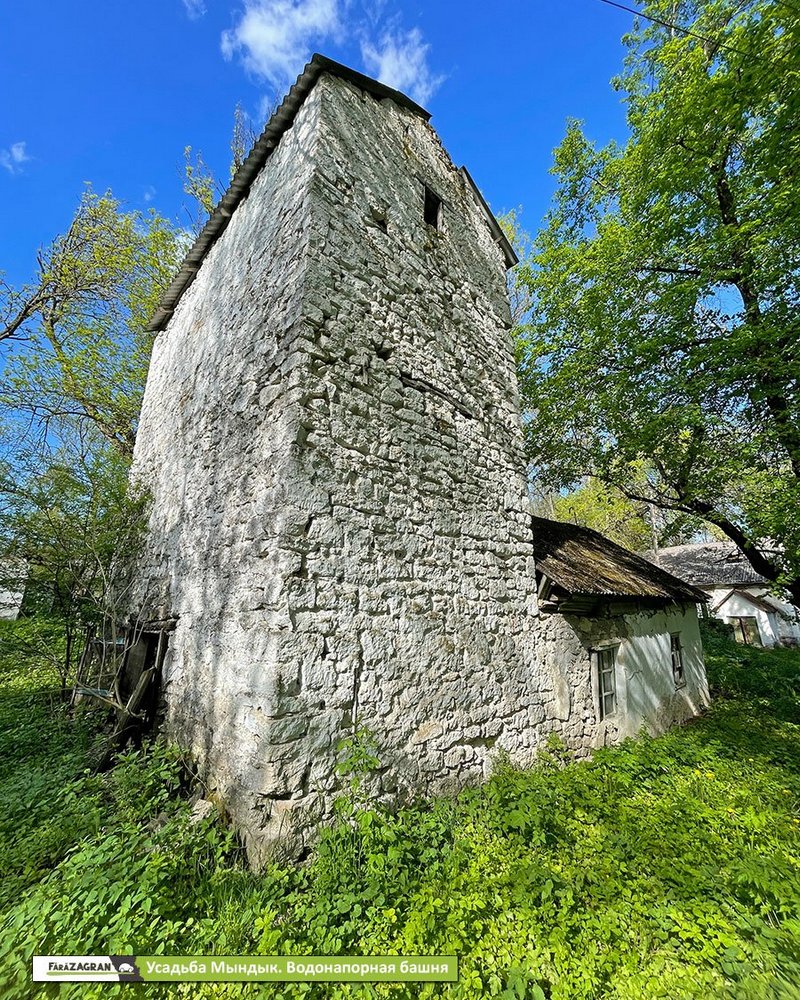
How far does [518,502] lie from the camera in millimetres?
5652

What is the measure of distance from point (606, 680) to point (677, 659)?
3560mm

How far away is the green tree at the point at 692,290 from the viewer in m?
5.72

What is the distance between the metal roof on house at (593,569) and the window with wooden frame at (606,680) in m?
0.91

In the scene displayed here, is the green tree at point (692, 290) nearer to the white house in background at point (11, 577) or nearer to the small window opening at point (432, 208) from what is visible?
the small window opening at point (432, 208)

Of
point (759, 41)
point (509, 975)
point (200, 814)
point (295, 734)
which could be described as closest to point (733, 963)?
point (509, 975)

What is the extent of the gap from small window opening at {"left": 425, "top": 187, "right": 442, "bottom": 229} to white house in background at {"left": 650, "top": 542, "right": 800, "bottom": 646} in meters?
21.4

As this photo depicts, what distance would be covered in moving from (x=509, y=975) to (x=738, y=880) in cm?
205

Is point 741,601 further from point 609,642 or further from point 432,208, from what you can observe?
point 432,208

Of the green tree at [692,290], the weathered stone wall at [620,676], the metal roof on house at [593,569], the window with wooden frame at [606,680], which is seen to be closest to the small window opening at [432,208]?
the green tree at [692,290]

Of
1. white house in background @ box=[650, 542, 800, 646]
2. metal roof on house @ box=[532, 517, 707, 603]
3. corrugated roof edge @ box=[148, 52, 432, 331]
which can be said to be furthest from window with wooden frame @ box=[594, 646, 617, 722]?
white house in background @ box=[650, 542, 800, 646]

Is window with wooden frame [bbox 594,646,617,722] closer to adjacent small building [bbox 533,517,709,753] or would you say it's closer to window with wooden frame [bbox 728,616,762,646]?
adjacent small building [bbox 533,517,709,753]

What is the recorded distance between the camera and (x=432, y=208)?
A: 5.91 meters

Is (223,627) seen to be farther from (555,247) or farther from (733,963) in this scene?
(555,247)

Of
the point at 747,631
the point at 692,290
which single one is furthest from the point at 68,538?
the point at 747,631
